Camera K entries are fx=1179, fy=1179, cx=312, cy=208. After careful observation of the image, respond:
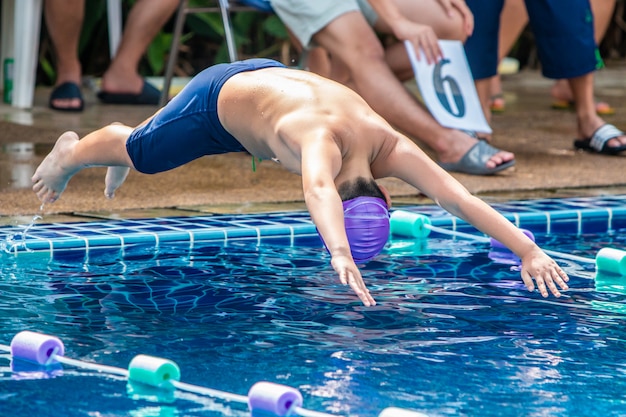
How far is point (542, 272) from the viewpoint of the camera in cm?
302

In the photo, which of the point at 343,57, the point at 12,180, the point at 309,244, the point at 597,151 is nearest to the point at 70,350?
the point at 309,244

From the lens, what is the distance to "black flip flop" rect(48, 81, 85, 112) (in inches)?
245

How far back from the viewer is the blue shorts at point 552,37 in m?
5.35

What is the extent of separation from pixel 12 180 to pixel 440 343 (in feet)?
7.73

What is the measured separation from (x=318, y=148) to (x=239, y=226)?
1004mm

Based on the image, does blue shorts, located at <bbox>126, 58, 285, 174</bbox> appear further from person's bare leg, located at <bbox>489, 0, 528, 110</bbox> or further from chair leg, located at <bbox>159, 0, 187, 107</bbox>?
person's bare leg, located at <bbox>489, 0, 528, 110</bbox>

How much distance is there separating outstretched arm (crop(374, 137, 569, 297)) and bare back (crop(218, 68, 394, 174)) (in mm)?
62

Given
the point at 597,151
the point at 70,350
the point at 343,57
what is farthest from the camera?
the point at 597,151

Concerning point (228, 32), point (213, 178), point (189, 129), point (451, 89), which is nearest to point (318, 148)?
point (189, 129)

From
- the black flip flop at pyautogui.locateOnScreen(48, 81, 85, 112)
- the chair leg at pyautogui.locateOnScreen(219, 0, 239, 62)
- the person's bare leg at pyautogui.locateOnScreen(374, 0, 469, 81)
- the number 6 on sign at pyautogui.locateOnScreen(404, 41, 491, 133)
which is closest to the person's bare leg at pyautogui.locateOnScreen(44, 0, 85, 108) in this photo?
the black flip flop at pyautogui.locateOnScreen(48, 81, 85, 112)

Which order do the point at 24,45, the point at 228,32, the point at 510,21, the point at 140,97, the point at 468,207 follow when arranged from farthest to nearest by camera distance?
1. the point at 140,97
2. the point at 24,45
3. the point at 510,21
4. the point at 228,32
5. the point at 468,207

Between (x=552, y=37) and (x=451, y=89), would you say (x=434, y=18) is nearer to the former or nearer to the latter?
(x=451, y=89)

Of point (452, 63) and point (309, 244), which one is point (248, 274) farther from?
point (452, 63)

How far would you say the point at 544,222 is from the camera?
4.30 meters
